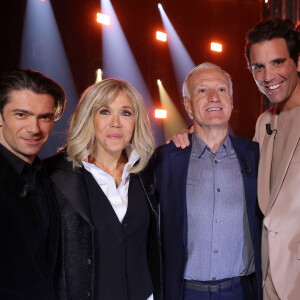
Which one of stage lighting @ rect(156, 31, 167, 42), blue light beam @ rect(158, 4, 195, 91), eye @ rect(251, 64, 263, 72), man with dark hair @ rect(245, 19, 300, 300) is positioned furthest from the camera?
blue light beam @ rect(158, 4, 195, 91)

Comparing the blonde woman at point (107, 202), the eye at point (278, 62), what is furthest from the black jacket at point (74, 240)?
the eye at point (278, 62)

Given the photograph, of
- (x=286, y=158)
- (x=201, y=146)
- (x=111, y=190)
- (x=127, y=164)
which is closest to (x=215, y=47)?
(x=201, y=146)

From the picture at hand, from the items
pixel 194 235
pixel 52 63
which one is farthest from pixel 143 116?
pixel 52 63

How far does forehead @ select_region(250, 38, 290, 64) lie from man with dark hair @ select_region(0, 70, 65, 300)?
1341 mm

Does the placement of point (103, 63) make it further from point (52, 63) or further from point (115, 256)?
point (115, 256)

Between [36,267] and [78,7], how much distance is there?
6.99m

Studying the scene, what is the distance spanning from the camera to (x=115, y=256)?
1.87m

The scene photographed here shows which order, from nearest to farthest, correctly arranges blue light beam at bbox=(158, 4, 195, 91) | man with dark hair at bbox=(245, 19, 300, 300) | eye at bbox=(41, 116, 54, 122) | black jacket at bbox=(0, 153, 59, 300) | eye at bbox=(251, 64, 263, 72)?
black jacket at bbox=(0, 153, 59, 300)
eye at bbox=(41, 116, 54, 122)
man with dark hair at bbox=(245, 19, 300, 300)
eye at bbox=(251, 64, 263, 72)
blue light beam at bbox=(158, 4, 195, 91)

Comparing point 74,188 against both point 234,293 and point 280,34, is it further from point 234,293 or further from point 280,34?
point 280,34

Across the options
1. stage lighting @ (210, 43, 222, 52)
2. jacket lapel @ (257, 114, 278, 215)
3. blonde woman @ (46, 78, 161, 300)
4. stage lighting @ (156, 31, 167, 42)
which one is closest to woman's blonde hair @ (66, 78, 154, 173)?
blonde woman @ (46, 78, 161, 300)

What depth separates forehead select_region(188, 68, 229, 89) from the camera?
2.40 meters

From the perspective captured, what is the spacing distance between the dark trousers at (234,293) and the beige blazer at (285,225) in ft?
0.39

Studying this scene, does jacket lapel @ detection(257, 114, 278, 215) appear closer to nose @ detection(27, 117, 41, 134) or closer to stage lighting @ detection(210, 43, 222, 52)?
nose @ detection(27, 117, 41, 134)

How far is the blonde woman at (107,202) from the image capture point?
1.82 meters
